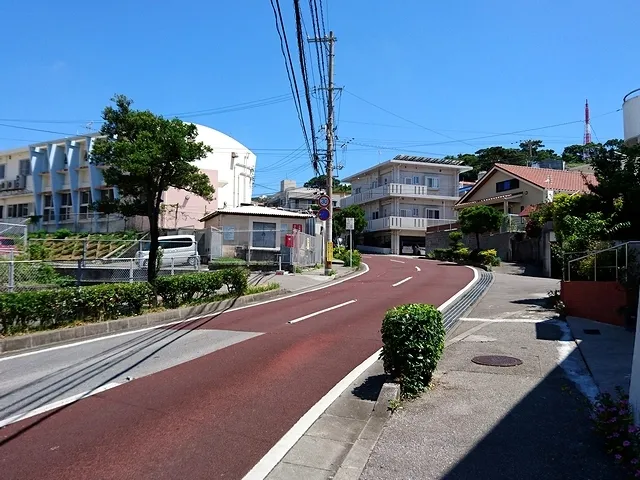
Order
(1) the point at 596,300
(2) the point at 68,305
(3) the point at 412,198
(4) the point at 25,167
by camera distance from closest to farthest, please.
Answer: (2) the point at 68,305
(1) the point at 596,300
(4) the point at 25,167
(3) the point at 412,198

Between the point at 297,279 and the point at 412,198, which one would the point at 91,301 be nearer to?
the point at 297,279

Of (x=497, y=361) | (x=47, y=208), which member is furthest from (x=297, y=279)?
(x=47, y=208)

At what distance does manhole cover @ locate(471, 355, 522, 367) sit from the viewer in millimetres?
7762

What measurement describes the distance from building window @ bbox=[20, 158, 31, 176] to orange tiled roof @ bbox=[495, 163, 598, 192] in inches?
1679

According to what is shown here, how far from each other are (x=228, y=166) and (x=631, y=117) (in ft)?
122

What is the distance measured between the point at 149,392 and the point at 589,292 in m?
9.85

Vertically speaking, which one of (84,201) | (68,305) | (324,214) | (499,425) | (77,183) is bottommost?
(499,425)

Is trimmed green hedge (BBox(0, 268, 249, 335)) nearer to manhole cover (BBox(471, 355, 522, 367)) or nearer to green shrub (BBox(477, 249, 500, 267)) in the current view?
manhole cover (BBox(471, 355, 522, 367))

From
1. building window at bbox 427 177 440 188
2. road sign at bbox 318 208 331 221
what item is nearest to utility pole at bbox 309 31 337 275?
road sign at bbox 318 208 331 221

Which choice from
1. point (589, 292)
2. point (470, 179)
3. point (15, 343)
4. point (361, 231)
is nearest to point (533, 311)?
point (589, 292)

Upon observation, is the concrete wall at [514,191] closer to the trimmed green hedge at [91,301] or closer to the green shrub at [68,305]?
the trimmed green hedge at [91,301]

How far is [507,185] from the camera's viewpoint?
42594 mm

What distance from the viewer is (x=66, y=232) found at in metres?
40.2

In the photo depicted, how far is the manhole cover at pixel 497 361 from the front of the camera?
306 inches
